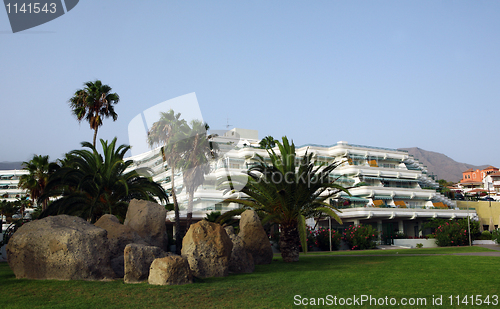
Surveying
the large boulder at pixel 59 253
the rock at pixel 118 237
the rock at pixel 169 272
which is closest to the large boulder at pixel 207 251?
the rock at pixel 169 272

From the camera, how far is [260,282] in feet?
35.1

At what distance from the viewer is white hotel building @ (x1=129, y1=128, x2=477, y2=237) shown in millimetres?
54906

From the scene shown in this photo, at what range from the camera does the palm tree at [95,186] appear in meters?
20.4

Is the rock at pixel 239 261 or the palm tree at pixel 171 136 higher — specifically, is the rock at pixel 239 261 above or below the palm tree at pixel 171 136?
below

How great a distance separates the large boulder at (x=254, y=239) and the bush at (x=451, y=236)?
33957mm

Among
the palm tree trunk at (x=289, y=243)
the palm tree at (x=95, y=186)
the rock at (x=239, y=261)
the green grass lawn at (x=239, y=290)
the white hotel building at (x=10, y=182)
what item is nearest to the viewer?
the green grass lawn at (x=239, y=290)

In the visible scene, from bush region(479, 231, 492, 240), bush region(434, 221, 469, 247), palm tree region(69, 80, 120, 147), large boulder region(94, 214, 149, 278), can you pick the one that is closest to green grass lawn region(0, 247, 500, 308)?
large boulder region(94, 214, 149, 278)

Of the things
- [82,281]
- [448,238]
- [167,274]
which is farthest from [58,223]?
[448,238]

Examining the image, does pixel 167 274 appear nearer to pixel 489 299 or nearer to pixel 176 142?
pixel 489 299

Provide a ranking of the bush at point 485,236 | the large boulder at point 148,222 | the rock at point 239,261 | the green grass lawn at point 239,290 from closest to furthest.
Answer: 1. the green grass lawn at point 239,290
2. the rock at point 239,261
3. the large boulder at point 148,222
4. the bush at point 485,236

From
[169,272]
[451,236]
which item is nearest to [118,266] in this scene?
[169,272]

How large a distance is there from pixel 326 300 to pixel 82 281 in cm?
595

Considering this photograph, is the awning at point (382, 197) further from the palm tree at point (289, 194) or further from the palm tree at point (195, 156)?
the palm tree at point (289, 194)

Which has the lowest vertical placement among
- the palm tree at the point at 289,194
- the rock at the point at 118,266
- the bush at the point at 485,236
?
the bush at the point at 485,236
